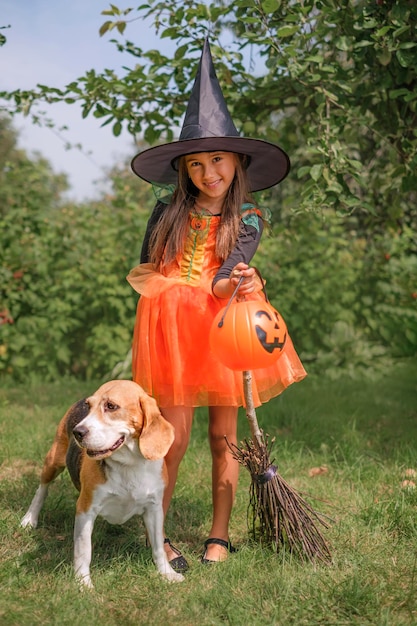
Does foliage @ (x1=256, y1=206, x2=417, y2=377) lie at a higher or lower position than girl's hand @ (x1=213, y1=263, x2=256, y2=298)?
higher

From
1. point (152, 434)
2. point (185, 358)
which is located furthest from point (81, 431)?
point (185, 358)

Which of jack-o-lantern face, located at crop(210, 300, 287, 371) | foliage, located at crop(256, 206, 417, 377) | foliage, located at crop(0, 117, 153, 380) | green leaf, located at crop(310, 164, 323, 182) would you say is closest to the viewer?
jack-o-lantern face, located at crop(210, 300, 287, 371)

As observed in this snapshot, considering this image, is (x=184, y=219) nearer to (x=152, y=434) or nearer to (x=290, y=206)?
(x=152, y=434)

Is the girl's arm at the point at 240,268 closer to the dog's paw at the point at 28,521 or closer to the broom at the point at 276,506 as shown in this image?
the broom at the point at 276,506

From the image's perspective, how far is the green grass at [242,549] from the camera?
249 cm

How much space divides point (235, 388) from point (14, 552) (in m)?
1.21

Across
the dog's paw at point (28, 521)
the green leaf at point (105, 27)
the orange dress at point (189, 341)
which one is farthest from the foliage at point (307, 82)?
the dog's paw at point (28, 521)

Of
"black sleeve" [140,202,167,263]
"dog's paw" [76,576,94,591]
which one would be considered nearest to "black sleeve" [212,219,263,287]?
"black sleeve" [140,202,167,263]

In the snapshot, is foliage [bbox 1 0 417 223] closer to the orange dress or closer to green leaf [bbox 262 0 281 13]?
green leaf [bbox 262 0 281 13]

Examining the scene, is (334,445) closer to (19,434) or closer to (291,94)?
(19,434)

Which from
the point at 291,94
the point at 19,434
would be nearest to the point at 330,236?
the point at 291,94

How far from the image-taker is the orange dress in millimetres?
3016

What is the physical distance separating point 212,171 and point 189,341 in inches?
30.9

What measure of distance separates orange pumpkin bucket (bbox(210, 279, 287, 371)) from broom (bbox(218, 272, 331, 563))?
0.12 meters
